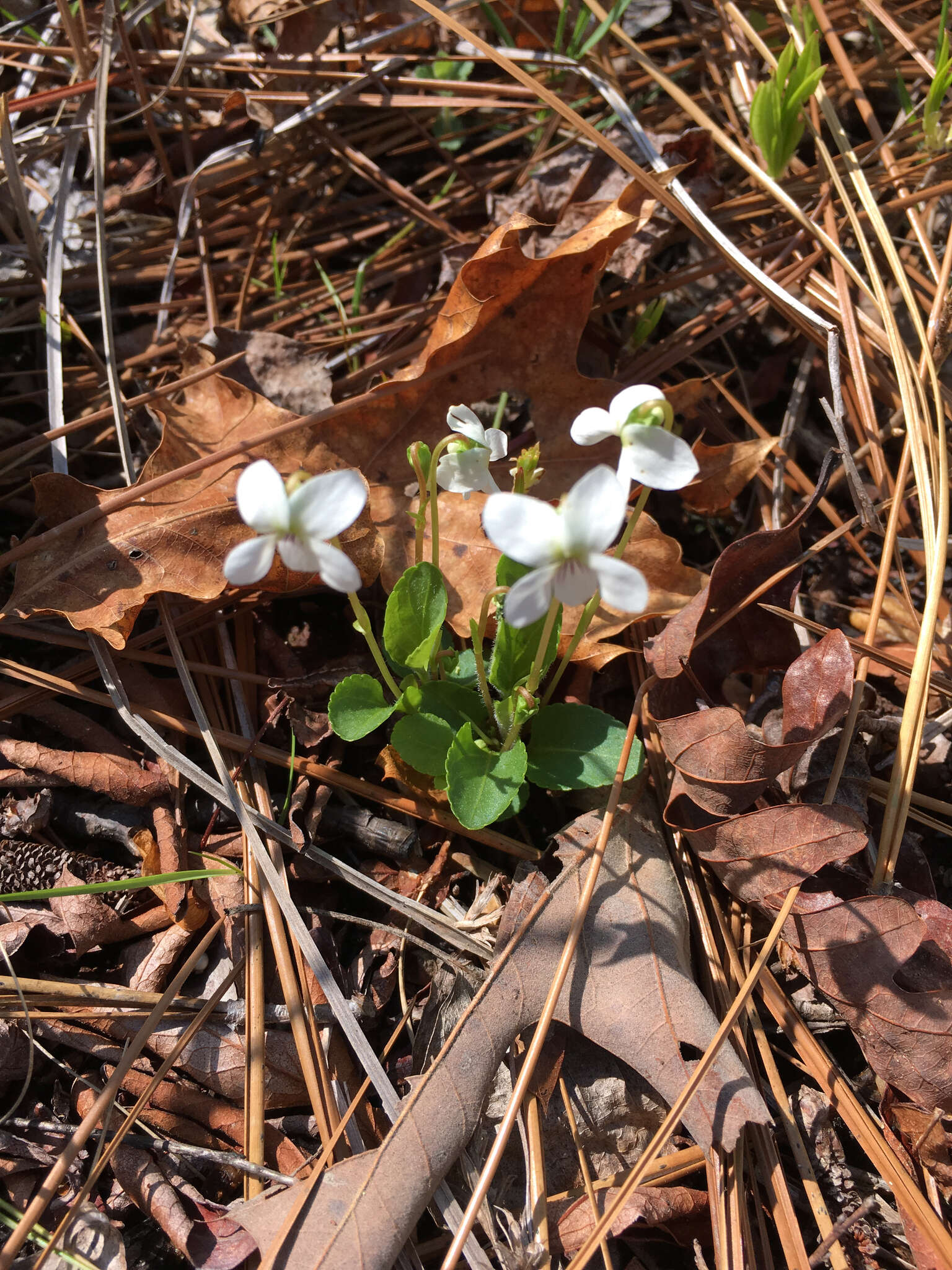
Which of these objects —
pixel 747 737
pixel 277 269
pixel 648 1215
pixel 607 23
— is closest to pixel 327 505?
pixel 747 737

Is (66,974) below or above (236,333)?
below

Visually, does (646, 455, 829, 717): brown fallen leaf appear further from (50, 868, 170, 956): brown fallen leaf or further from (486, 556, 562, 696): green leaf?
(50, 868, 170, 956): brown fallen leaf

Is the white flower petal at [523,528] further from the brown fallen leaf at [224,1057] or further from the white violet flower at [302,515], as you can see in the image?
the brown fallen leaf at [224,1057]

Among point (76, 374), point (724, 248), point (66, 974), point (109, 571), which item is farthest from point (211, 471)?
point (724, 248)

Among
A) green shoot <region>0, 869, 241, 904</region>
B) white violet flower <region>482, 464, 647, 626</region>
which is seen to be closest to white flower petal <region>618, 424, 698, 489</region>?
white violet flower <region>482, 464, 647, 626</region>

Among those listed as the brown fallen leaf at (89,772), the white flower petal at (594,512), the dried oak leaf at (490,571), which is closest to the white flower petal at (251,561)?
the white flower petal at (594,512)

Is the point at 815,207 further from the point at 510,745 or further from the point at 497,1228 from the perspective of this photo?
the point at 497,1228
